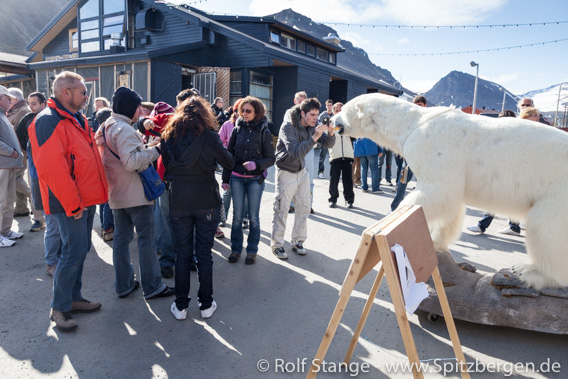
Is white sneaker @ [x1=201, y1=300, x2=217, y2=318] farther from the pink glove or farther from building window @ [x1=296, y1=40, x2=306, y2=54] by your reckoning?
building window @ [x1=296, y1=40, x2=306, y2=54]

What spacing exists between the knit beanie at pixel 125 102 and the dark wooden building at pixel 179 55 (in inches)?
435

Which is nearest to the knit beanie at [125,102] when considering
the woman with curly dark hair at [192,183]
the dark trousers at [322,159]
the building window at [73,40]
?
the woman with curly dark hair at [192,183]

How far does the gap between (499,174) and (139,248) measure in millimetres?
3365

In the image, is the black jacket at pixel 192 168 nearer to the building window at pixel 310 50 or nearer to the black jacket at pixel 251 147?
the black jacket at pixel 251 147

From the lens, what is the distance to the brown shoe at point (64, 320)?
3086mm

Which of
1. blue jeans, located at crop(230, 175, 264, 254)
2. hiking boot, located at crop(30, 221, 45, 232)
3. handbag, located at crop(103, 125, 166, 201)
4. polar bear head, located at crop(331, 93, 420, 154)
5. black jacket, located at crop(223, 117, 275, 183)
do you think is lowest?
hiking boot, located at crop(30, 221, 45, 232)

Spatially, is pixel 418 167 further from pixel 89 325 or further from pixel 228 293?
pixel 89 325

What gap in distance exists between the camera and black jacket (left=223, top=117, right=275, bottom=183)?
14.6 feet

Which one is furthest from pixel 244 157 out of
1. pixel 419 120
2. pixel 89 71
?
pixel 89 71

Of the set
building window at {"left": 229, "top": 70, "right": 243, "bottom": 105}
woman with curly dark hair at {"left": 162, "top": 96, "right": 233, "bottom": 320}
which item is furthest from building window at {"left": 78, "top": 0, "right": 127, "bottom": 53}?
woman with curly dark hair at {"left": 162, "top": 96, "right": 233, "bottom": 320}

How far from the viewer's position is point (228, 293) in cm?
387

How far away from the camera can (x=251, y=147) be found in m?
4.44

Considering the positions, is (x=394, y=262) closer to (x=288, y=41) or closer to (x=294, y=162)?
(x=294, y=162)

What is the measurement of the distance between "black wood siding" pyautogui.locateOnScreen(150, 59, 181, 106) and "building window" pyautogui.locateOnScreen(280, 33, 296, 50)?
6.43 m
